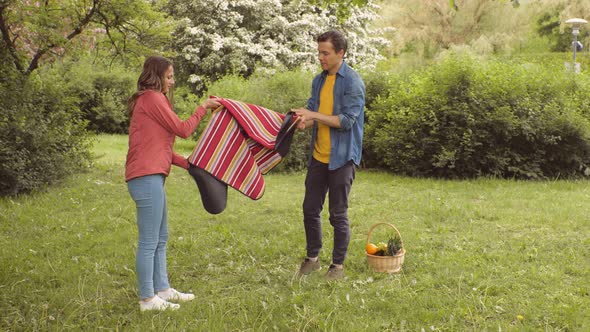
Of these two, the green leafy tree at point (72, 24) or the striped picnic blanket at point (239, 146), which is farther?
the green leafy tree at point (72, 24)

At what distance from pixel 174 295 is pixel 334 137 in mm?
1735

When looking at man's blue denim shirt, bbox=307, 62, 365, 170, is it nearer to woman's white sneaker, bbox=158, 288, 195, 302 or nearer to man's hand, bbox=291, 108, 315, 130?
man's hand, bbox=291, 108, 315, 130

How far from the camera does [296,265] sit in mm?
5707

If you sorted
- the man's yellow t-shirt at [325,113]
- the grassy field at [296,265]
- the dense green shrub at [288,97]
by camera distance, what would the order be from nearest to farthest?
the grassy field at [296,265] → the man's yellow t-shirt at [325,113] → the dense green shrub at [288,97]

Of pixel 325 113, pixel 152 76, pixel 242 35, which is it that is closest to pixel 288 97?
pixel 325 113

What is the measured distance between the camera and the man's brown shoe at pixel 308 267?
211 inches

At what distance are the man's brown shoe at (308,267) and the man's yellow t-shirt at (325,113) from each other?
91 centimetres

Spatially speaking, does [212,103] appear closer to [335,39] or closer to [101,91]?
[335,39]

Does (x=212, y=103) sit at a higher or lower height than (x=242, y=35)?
lower

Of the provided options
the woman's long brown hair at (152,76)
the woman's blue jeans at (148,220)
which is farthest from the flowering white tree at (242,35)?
the woman's blue jeans at (148,220)

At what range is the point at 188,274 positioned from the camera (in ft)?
18.0

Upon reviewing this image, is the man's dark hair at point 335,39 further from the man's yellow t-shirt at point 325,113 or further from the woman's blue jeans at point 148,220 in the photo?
the woman's blue jeans at point 148,220

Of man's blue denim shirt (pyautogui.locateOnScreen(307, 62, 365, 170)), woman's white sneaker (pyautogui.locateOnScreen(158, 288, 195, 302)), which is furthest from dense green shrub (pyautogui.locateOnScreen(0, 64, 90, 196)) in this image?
man's blue denim shirt (pyautogui.locateOnScreen(307, 62, 365, 170))

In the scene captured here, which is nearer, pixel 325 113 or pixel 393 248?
pixel 325 113
